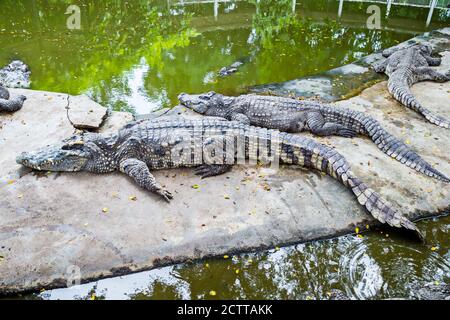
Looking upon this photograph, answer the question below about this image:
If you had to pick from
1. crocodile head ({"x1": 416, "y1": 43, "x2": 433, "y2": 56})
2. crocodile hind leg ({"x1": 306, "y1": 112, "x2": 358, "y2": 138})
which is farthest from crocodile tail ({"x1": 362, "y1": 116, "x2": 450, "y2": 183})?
crocodile head ({"x1": 416, "y1": 43, "x2": 433, "y2": 56})

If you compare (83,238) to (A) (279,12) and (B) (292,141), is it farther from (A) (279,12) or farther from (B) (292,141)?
(A) (279,12)

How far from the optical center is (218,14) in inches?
550

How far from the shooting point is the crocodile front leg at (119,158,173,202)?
482 cm

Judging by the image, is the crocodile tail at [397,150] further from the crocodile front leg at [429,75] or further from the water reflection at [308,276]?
the crocodile front leg at [429,75]

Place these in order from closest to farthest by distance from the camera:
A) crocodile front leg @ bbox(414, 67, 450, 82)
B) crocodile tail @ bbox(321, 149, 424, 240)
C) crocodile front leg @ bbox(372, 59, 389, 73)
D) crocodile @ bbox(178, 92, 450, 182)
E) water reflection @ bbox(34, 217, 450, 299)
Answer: water reflection @ bbox(34, 217, 450, 299) → crocodile tail @ bbox(321, 149, 424, 240) → crocodile @ bbox(178, 92, 450, 182) → crocodile front leg @ bbox(414, 67, 450, 82) → crocodile front leg @ bbox(372, 59, 389, 73)

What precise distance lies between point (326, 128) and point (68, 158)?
4037mm

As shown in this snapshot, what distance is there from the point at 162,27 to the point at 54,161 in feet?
29.1

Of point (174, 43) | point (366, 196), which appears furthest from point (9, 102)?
point (366, 196)

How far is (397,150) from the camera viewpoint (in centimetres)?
561

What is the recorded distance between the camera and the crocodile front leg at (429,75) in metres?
8.52

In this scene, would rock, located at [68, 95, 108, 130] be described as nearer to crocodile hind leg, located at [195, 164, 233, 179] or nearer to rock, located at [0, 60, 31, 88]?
crocodile hind leg, located at [195, 164, 233, 179]

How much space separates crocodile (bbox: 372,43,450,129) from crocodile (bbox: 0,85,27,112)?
7.37m

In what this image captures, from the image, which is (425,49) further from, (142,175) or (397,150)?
(142,175)

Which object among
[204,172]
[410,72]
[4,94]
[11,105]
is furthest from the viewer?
[410,72]
